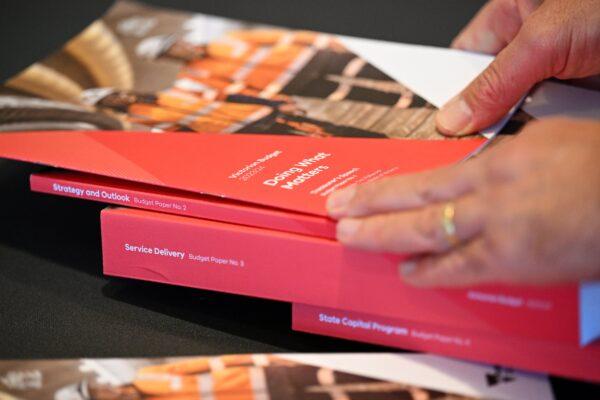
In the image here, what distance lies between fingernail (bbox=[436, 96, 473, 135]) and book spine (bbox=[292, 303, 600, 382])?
26 centimetres

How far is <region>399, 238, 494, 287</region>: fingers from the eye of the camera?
1.80 feet

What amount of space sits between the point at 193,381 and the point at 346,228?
0.17 metres

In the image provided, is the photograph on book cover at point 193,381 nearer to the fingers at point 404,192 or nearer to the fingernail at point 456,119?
the fingers at point 404,192

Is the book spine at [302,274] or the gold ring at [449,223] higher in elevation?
the gold ring at [449,223]

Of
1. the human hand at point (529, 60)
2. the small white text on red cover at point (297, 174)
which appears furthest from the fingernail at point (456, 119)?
the small white text on red cover at point (297, 174)

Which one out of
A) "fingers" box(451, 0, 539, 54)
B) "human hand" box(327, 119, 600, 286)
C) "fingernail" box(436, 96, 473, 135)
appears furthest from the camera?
"fingers" box(451, 0, 539, 54)

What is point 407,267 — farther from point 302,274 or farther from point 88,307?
point 88,307

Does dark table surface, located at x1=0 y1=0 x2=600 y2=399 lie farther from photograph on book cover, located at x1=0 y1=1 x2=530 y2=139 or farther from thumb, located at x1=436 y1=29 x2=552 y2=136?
thumb, located at x1=436 y1=29 x2=552 y2=136

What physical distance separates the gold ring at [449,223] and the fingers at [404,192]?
13 mm

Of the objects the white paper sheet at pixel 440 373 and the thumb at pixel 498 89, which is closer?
the white paper sheet at pixel 440 373

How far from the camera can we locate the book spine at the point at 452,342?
23.7 inches

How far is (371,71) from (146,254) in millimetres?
420

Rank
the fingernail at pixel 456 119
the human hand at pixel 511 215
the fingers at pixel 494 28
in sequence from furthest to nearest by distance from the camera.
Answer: the fingers at pixel 494 28
the fingernail at pixel 456 119
the human hand at pixel 511 215

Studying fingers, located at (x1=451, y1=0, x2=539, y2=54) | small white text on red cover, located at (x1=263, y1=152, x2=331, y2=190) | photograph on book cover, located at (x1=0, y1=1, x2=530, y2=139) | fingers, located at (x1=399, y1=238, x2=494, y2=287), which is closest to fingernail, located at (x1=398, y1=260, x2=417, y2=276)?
fingers, located at (x1=399, y1=238, x2=494, y2=287)
